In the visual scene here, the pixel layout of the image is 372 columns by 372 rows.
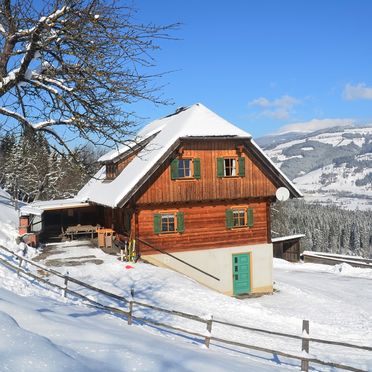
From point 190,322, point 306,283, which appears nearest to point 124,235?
point 190,322

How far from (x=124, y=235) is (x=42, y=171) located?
25558 mm

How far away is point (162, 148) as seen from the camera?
64.5 ft

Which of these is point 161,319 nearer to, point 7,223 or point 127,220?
point 127,220

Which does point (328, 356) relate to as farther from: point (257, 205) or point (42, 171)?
point (42, 171)

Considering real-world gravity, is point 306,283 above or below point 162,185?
below

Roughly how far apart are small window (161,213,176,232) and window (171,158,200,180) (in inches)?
78.5

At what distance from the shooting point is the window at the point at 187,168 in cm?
2052

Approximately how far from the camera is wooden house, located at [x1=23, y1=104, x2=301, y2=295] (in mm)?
20031

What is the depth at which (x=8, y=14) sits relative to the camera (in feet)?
23.9

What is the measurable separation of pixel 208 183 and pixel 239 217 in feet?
8.82

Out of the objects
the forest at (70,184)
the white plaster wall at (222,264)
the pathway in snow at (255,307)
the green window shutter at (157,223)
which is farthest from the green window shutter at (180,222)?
the forest at (70,184)

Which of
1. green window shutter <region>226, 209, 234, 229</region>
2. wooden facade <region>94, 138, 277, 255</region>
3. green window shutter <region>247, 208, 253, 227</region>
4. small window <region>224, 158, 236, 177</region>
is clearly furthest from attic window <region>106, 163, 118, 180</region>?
green window shutter <region>247, 208, 253, 227</region>

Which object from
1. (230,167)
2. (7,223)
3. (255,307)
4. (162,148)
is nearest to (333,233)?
(230,167)

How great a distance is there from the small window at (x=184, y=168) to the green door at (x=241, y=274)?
5029 mm
